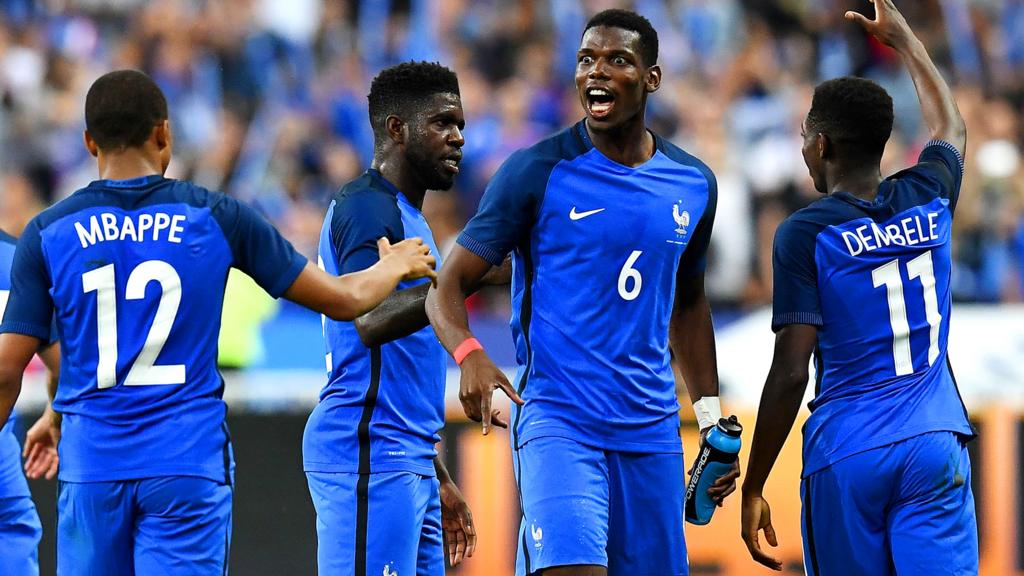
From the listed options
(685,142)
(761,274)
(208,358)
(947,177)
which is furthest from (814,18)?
(208,358)

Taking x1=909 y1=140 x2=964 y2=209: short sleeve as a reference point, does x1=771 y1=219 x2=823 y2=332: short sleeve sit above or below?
below

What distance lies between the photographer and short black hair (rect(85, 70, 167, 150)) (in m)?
5.26

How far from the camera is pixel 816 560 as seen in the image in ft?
19.6

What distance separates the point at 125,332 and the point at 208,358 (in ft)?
1.03

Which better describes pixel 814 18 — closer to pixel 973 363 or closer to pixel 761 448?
pixel 973 363

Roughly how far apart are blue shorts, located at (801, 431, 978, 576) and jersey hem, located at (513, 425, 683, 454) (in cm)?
76

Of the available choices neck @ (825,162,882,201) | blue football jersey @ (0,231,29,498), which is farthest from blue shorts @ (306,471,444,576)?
neck @ (825,162,882,201)

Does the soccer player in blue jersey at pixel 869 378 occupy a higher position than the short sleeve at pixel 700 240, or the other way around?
the short sleeve at pixel 700 240

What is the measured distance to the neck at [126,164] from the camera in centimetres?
528

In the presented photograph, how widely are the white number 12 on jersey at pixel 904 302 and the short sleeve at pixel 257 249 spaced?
7.74 ft

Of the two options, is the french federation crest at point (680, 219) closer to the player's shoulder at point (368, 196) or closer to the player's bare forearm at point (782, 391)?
the player's bare forearm at point (782, 391)

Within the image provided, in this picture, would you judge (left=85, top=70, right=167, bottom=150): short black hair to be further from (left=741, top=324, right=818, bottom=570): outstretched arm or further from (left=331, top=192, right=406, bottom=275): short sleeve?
(left=741, top=324, right=818, bottom=570): outstretched arm

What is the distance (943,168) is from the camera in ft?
20.4

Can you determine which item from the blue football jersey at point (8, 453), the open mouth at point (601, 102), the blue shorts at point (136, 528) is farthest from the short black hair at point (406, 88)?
the blue shorts at point (136, 528)
